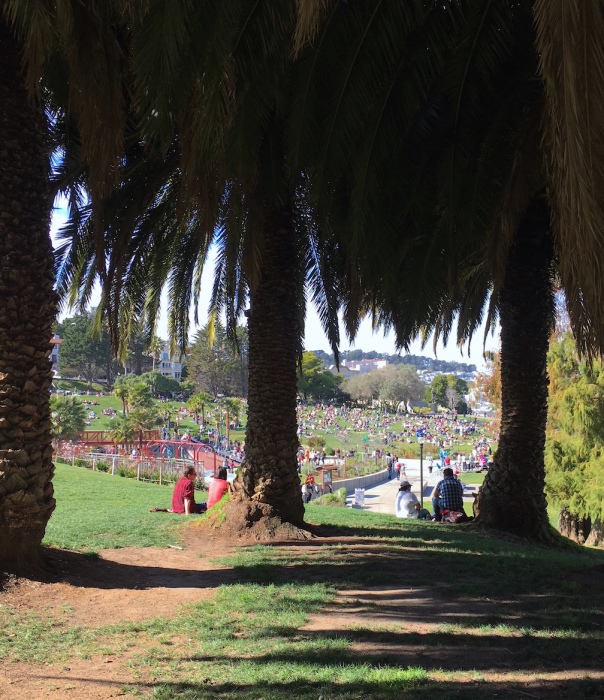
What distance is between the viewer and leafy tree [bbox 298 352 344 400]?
81438mm

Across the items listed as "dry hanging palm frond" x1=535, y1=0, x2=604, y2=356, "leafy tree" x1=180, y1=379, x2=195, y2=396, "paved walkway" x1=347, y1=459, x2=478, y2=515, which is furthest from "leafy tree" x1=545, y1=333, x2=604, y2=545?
"leafy tree" x1=180, y1=379, x2=195, y2=396

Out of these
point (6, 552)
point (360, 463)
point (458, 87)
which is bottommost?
point (360, 463)

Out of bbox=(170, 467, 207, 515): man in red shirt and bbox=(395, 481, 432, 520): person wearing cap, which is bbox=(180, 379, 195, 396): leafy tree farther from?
bbox=(170, 467, 207, 515): man in red shirt

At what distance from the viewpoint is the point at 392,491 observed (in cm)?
3278

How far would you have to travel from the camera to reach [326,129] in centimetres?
524

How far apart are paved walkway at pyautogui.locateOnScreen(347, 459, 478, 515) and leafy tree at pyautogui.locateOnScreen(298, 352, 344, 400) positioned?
3279 cm

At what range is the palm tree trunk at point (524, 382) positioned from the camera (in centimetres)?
897

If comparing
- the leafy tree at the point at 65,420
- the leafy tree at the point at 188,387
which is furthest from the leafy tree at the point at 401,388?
the leafy tree at the point at 65,420

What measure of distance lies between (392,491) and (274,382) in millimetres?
25901

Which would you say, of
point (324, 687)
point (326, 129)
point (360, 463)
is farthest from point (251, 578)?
point (360, 463)

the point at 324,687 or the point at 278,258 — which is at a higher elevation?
the point at 278,258

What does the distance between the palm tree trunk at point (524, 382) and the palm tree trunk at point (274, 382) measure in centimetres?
312

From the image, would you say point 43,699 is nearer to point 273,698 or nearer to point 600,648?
point 273,698

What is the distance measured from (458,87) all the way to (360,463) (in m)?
38.6
